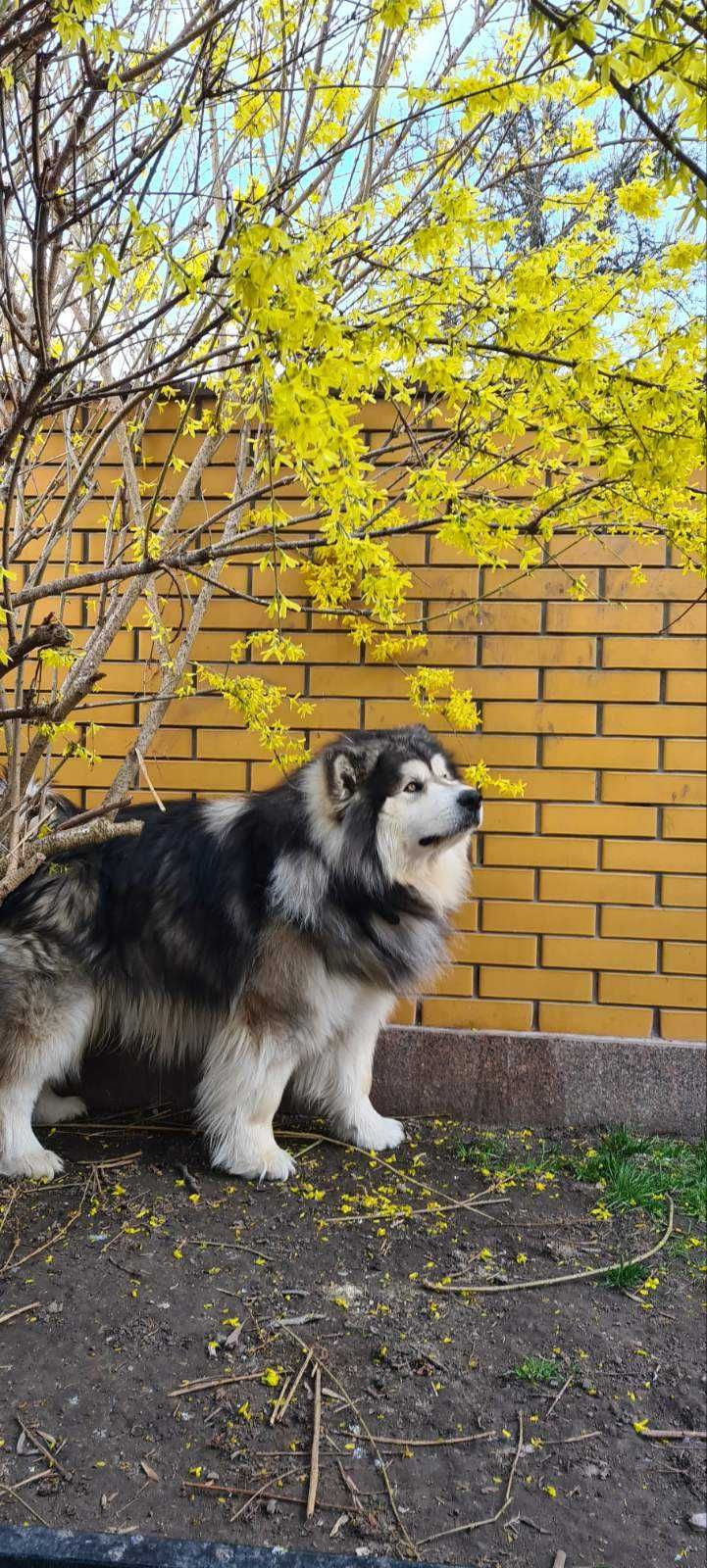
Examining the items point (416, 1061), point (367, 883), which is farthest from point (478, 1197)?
point (367, 883)

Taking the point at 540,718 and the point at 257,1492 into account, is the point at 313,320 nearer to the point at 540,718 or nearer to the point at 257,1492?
the point at 257,1492

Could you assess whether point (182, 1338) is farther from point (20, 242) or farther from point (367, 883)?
point (20, 242)

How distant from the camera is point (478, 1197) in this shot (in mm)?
3133

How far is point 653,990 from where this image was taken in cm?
378

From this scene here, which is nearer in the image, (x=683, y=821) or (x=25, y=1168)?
(x=25, y=1168)

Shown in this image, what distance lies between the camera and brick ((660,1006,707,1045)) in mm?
3752

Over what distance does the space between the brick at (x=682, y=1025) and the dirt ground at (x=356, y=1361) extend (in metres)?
0.70

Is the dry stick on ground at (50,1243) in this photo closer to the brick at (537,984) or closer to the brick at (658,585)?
the brick at (537,984)

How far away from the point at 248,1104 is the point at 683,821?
6.18 feet

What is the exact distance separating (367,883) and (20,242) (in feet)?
6.92

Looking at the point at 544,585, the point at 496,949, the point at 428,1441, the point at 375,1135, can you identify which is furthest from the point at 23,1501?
the point at 544,585

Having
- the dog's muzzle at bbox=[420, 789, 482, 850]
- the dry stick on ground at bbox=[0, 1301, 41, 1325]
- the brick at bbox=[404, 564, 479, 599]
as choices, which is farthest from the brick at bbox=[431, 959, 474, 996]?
the dry stick on ground at bbox=[0, 1301, 41, 1325]

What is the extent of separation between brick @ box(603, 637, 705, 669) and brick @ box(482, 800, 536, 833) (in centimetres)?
61

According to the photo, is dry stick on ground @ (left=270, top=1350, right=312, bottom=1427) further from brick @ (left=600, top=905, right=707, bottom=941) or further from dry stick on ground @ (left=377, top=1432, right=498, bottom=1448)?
brick @ (left=600, top=905, right=707, bottom=941)
